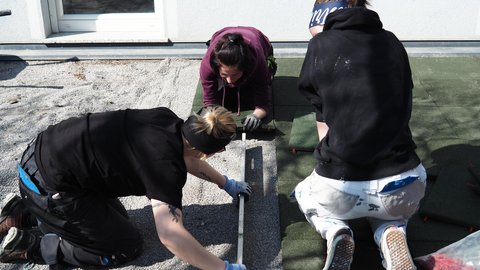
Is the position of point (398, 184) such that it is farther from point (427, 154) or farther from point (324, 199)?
point (427, 154)

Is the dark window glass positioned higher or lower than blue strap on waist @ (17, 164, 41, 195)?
higher

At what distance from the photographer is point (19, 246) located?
2.67 metres

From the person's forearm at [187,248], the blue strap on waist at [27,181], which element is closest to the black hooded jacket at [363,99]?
the person's forearm at [187,248]

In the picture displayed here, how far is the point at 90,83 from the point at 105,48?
900mm

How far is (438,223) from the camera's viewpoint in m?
2.94

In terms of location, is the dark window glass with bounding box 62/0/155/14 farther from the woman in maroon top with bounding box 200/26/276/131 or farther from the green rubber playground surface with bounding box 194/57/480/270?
the woman in maroon top with bounding box 200/26/276/131

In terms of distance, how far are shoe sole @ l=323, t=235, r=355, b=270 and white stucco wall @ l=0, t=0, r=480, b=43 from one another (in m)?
3.69

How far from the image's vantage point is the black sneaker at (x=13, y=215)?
113 inches

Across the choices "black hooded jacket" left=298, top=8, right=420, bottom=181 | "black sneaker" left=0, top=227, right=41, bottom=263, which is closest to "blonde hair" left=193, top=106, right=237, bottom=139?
"black hooded jacket" left=298, top=8, right=420, bottom=181

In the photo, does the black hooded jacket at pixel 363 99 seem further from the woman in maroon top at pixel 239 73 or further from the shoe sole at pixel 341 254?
the woman in maroon top at pixel 239 73

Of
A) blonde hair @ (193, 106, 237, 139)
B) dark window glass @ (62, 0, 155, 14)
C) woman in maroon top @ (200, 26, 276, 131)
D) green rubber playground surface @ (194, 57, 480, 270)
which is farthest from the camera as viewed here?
dark window glass @ (62, 0, 155, 14)

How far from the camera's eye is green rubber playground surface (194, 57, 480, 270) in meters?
2.81

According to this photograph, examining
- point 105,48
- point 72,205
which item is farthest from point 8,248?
point 105,48

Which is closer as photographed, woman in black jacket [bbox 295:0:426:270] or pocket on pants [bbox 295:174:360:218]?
woman in black jacket [bbox 295:0:426:270]
